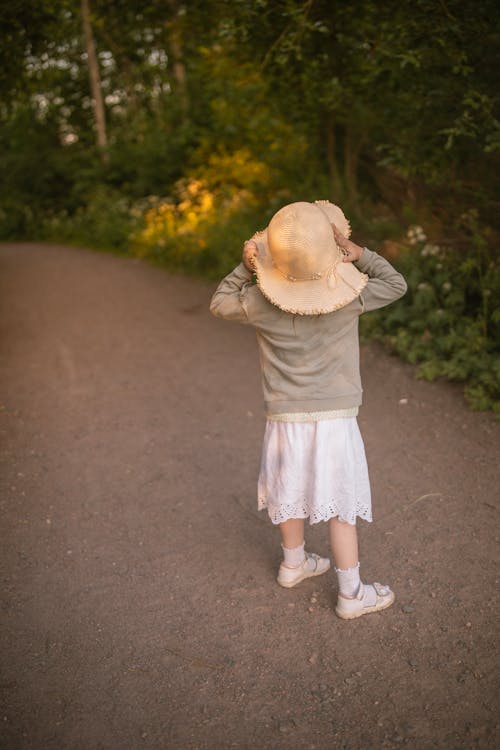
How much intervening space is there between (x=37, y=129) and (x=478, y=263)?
19.1 metres

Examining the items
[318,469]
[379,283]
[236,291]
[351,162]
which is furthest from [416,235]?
[318,469]

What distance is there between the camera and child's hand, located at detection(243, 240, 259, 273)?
8.74ft

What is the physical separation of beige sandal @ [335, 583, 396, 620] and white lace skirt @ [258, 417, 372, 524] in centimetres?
40

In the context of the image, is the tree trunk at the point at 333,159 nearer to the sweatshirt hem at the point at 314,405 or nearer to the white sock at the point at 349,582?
the sweatshirt hem at the point at 314,405

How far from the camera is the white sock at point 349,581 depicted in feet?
9.50

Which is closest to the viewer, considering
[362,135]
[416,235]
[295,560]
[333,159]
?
[295,560]

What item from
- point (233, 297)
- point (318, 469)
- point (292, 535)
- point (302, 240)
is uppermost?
point (302, 240)

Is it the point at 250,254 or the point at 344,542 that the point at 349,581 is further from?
the point at 250,254

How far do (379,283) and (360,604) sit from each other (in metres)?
1.45

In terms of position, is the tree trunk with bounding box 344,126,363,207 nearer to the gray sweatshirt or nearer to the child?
the child

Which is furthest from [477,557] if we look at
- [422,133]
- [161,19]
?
[161,19]

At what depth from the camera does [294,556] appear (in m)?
3.15

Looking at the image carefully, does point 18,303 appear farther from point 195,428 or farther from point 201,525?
point 201,525

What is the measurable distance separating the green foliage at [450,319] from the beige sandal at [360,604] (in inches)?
88.0
